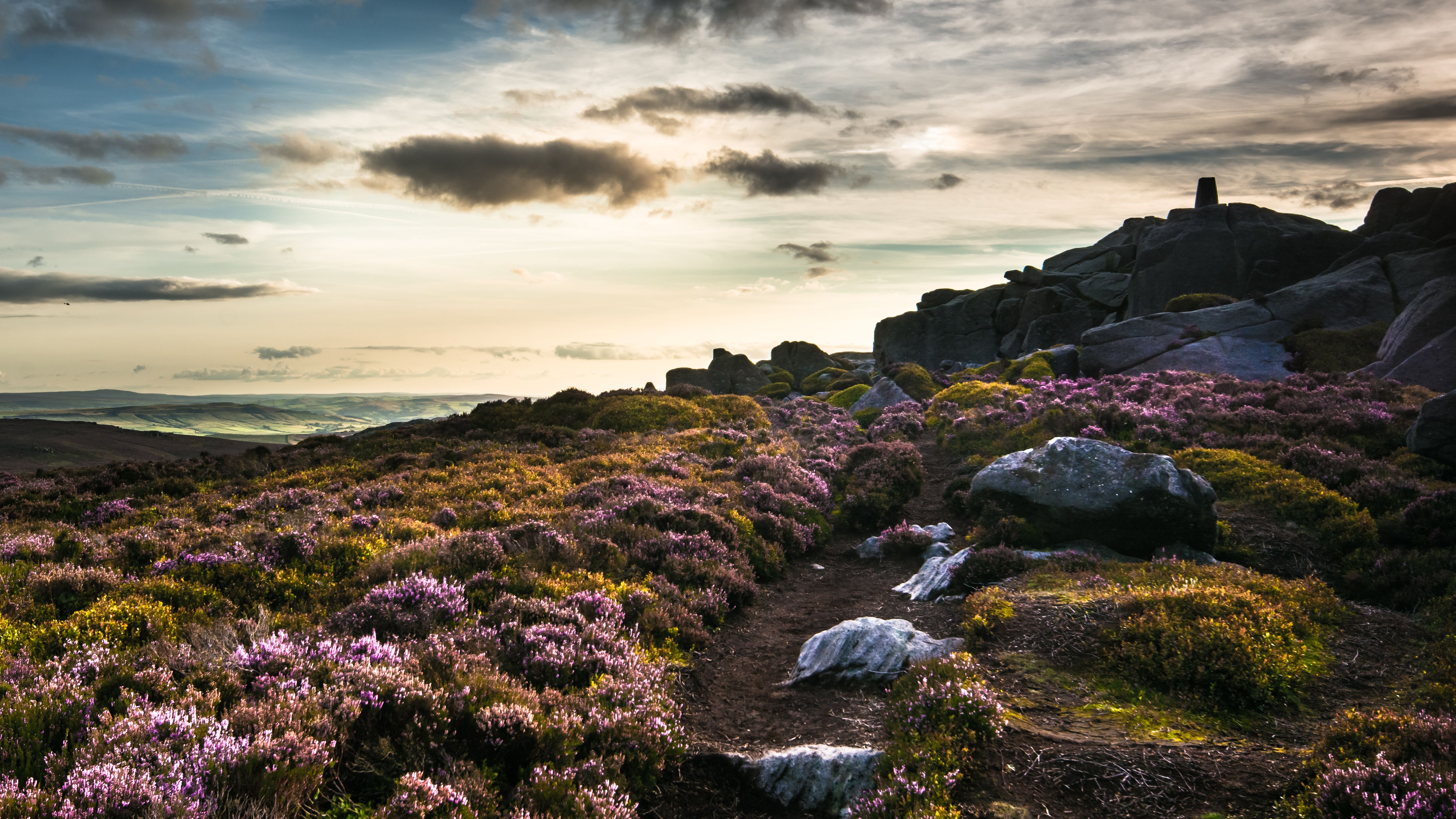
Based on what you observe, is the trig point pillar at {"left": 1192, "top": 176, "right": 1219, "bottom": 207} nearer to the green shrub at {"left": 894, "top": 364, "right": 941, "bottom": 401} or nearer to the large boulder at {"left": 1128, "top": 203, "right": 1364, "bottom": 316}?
the large boulder at {"left": 1128, "top": 203, "right": 1364, "bottom": 316}

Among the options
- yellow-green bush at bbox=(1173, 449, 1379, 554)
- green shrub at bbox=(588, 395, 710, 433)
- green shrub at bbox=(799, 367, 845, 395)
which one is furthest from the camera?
green shrub at bbox=(799, 367, 845, 395)

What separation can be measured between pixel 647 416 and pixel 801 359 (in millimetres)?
52864

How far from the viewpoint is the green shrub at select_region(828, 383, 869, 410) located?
45781mm

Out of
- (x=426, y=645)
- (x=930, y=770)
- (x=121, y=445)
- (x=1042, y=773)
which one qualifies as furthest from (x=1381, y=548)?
(x=121, y=445)

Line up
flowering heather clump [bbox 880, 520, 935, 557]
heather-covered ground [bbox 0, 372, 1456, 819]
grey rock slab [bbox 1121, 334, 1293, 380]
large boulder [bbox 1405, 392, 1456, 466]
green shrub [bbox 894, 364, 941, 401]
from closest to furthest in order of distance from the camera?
heather-covered ground [bbox 0, 372, 1456, 819], large boulder [bbox 1405, 392, 1456, 466], flowering heather clump [bbox 880, 520, 935, 557], grey rock slab [bbox 1121, 334, 1293, 380], green shrub [bbox 894, 364, 941, 401]

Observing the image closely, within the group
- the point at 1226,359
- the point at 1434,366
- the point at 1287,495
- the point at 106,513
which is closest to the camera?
the point at 106,513

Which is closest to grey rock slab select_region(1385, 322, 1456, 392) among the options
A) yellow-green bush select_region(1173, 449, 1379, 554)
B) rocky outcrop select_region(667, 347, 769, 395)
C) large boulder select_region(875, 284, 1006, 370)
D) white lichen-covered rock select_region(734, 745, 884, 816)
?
yellow-green bush select_region(1173, 449, 1379, 554)

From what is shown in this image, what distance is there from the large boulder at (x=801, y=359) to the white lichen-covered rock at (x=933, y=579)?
64811 millimetres

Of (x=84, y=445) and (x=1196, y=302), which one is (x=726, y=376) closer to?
Answer: (x=1196, y=302)

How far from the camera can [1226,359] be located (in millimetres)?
34219

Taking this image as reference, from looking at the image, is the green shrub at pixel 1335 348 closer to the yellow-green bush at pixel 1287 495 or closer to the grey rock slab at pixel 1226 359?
the grey rock slab at pixel 1226 359

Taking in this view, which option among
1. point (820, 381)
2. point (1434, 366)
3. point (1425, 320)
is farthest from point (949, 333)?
point (1434, 366)

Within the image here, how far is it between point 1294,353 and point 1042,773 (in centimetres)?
3804

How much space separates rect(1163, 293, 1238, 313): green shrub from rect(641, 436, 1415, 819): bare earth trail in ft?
138
